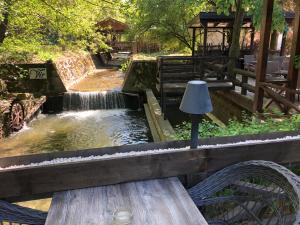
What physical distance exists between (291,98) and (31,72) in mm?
11099

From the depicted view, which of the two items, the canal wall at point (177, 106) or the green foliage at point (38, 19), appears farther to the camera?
the canal wall at point (177, 106)

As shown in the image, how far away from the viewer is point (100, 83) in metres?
16.5

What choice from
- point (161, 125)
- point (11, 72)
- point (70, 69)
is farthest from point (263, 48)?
point (70, 69)

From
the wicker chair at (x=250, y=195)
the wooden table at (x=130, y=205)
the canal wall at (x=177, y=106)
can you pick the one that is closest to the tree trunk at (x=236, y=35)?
the canal wall at (x=177, y=106)

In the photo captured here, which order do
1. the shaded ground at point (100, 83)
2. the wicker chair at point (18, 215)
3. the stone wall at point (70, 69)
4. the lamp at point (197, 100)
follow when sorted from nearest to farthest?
the wicker chair at point (18, 215), the lamp at point (197, 100), the stone wall at point (70, 69), the shaded ground at point (100, 83)

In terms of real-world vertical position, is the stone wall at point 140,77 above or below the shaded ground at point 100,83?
above

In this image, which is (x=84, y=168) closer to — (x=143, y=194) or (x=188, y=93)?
(x=143, y=194)

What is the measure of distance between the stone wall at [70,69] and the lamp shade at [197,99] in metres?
12.3

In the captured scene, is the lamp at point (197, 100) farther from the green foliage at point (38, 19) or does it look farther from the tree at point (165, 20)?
the tree at point (165, 20)

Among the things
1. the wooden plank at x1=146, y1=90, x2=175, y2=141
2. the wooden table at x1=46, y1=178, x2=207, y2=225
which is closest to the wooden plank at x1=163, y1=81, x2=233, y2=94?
the wooden plank at x1=146, y1=90, x2=175, y2=141

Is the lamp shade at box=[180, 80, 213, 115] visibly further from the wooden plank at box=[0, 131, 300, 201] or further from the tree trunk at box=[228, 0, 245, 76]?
the tree trunk at box=[228, 0, 245, 76]

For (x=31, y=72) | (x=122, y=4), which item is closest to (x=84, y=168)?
(x=122, y=4)

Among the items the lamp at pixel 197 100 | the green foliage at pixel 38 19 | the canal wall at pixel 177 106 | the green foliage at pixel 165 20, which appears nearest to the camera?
the lamp at pixel 197 100

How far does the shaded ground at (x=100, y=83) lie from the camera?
48.9ft
